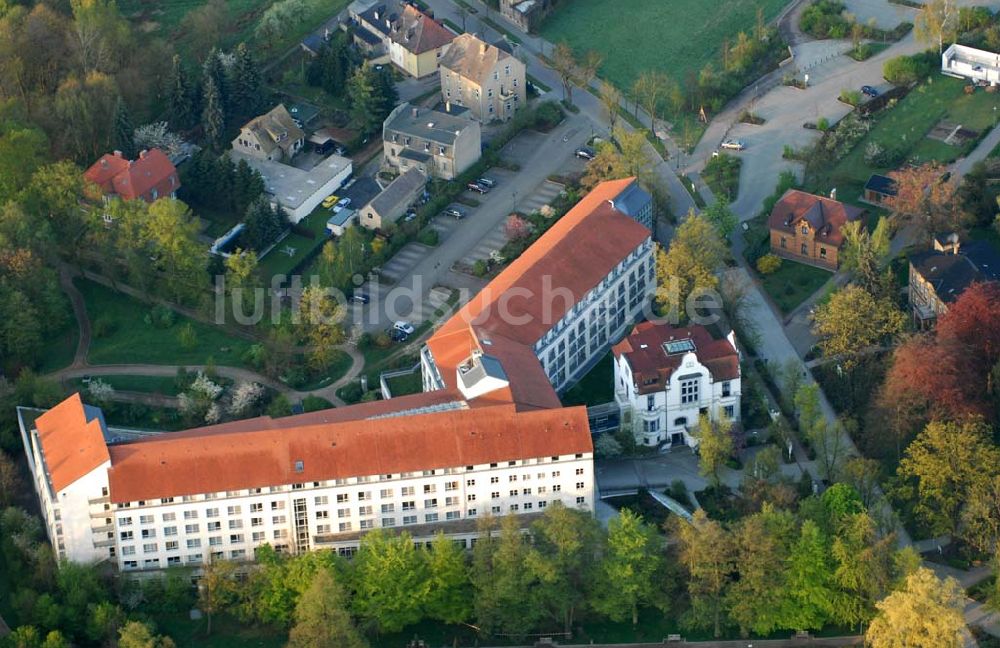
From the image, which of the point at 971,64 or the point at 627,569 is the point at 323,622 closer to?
the point at 627,569

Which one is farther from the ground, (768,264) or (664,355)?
(664,355)

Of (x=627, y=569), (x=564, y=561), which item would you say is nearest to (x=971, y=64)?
(x=627, y=569)

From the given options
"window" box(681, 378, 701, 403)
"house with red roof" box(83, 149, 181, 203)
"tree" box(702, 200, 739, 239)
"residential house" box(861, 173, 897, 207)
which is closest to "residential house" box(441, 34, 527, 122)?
"tree" box(702, 200, 739, 239)

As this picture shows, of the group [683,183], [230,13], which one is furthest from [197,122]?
[683,183]

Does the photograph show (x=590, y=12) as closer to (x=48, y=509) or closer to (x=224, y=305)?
(x=224, y=305)

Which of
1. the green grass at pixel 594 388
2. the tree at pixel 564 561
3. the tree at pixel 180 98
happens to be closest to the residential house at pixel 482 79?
the tree at pixel 180 98

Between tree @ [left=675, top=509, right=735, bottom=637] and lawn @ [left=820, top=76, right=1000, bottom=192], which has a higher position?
tree @ [left=675, top=509, right=735, bottom=637]

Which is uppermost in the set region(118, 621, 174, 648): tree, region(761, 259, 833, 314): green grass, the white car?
region(118, 621, 174, 648): tree

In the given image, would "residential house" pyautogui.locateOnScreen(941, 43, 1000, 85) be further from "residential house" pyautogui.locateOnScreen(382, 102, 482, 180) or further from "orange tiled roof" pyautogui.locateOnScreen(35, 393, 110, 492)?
"orange tiled roof" pyautogui.locateOnScreen(35, 393, 110, 492)
